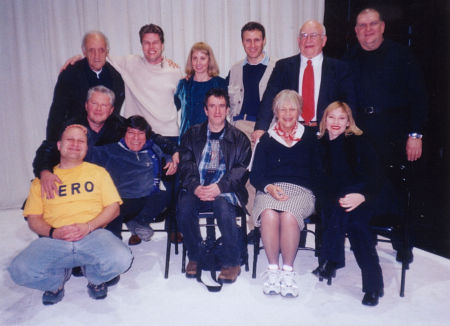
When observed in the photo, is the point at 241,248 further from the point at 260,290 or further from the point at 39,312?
the point at 39,312

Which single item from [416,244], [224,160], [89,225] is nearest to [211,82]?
[224,160]

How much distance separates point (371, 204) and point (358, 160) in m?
0.32

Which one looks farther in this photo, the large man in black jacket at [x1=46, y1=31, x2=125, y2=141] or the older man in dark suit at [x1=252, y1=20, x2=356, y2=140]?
the large man in black jacket at [x1=46, y1=31, x2=125, y2=141]

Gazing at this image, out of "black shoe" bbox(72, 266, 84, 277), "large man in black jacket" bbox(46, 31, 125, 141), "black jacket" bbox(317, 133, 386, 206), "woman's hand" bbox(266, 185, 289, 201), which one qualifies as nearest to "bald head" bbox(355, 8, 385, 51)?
"black jacket" bbox(317, 133, 386, 206)

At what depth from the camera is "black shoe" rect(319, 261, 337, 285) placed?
99.3 inches

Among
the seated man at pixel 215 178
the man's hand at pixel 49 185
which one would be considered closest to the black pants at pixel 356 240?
the seated man at pixel 215 178

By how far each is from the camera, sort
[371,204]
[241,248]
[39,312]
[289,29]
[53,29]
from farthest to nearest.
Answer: [289,29] → [53,29] → [241,248] → [371,204] → [39,312]

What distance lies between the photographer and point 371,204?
2398 mm

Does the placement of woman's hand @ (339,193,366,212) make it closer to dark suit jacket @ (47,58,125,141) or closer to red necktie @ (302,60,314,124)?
red necktie @ (302,60,314,124)

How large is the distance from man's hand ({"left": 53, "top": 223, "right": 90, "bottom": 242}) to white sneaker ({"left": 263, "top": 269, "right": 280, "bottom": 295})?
1.23 m

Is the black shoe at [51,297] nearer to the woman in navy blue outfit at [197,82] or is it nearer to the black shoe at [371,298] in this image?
the woman in navy blue outfit at [197,82]

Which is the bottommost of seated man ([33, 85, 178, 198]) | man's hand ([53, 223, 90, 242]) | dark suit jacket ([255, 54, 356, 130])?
man's hand ([53, 223, 90, 242])

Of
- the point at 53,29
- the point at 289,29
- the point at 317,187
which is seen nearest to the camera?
the point at 317,187

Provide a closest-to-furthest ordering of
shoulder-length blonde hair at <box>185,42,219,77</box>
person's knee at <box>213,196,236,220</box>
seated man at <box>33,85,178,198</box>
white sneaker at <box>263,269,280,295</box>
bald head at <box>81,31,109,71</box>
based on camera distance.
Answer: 1. white sneaker at <box>263,269,280,295</box>
2. person's knee at <box>213,196,236,220</box>
3. seated man at <box>33,85,178,198</box>
4. bald head at <box>81,31,109,71</box>
5. shoulder-length blonde hair at <box>185,42,219,77</box>
